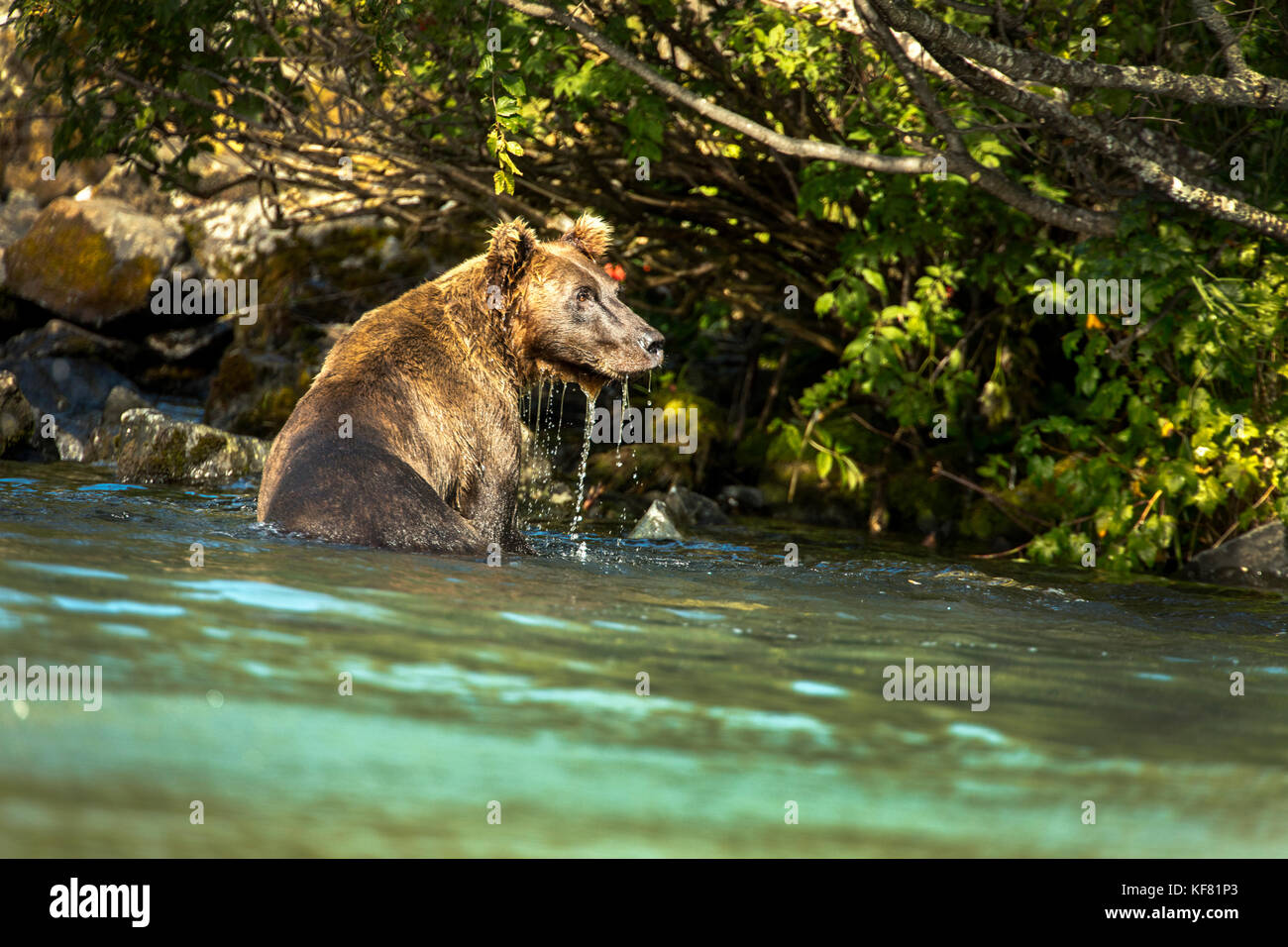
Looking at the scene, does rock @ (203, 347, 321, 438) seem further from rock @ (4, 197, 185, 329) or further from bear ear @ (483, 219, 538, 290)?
bear ear @ (483, 219, 538, 290)

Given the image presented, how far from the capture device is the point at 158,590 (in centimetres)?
514

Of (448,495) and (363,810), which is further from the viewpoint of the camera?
(448,495)

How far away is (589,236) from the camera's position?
948 centimetres

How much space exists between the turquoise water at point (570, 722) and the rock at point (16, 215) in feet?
57.6

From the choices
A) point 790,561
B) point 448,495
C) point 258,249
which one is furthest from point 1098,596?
point 258,249

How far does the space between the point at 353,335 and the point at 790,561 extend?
3.42m

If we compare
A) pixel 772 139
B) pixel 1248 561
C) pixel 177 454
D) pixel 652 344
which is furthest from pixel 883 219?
pixel 177 454

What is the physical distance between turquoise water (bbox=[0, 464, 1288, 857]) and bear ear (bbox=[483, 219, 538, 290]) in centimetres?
271

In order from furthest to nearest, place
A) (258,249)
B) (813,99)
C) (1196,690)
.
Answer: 1. (258,249)
2. (813,99)
3. (1196,690)

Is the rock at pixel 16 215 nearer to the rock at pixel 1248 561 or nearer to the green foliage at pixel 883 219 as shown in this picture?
the green foliage at pixel 883 219

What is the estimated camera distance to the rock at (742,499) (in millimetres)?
14258
